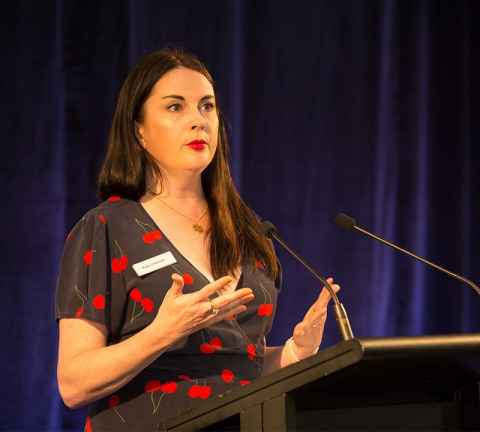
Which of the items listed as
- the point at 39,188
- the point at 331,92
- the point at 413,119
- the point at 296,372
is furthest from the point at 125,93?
the point at 413,119

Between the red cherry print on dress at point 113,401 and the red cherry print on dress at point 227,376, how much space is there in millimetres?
215

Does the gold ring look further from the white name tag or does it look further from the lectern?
the white name tag

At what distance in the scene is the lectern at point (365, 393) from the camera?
3.72 feet

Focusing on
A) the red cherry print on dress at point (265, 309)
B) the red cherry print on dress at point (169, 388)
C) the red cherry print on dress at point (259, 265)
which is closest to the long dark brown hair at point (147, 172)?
the red cherry print on dress at point (259, 265)

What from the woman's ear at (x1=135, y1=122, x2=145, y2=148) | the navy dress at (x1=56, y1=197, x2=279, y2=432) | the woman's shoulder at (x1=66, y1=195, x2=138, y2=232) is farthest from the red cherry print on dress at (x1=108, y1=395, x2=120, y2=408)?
the woman's ear at (x1=135, y1=122, x2=145, y2=148)

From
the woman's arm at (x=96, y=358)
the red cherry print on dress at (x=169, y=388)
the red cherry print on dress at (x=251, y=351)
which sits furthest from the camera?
the red cherry print on dress at (x=251, y=351)

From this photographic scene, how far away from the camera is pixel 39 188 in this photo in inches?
128

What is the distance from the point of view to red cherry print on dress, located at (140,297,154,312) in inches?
68.8

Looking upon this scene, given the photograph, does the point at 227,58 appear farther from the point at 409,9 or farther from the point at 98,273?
the point at 98,273

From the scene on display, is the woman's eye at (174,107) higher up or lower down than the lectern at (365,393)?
higher up

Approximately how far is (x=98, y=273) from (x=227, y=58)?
75.0 inches

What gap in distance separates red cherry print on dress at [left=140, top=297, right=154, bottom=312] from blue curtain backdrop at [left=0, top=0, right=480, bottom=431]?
5.11ft

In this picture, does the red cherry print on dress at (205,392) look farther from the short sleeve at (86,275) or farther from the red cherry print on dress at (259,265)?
the red cherry print on dress at (259,265)

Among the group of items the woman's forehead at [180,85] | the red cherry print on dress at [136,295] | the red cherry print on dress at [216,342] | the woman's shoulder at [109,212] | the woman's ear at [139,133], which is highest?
the woman's forehead at [180,85]
